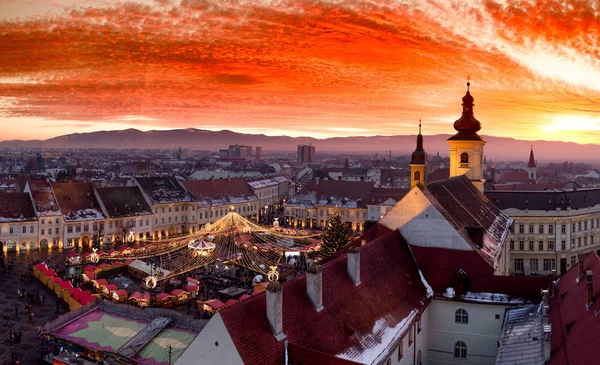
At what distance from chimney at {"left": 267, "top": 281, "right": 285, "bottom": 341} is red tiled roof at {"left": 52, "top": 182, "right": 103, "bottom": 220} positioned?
202ft

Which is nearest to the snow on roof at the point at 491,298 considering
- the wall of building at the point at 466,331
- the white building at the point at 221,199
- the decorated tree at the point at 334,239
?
the wall of building at the point at 466,331

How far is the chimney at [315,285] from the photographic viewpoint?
20.5m

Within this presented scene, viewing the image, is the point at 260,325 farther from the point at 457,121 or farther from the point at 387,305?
the point at 457,121

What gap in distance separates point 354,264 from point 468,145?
40.5m

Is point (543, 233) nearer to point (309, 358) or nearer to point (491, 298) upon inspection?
point (491, 298)

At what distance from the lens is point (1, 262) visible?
57.6 metres

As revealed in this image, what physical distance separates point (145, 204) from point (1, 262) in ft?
89.0

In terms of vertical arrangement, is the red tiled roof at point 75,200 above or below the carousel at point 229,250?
above

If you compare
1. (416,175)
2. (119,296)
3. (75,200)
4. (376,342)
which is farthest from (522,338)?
(75,200)

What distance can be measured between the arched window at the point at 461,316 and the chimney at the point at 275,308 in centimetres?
1520

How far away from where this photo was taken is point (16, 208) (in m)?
68.4

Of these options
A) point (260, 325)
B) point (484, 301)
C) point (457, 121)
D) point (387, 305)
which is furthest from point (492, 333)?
point (457, 121)

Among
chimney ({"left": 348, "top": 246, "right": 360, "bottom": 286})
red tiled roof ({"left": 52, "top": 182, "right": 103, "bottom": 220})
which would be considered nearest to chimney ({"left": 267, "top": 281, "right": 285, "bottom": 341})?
chimney ({"left": 348, "top": 246, "right": 360, "bottom": 286})

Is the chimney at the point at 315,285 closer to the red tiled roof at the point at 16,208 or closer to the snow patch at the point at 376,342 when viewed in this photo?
the snow patch at the point at 376,342
